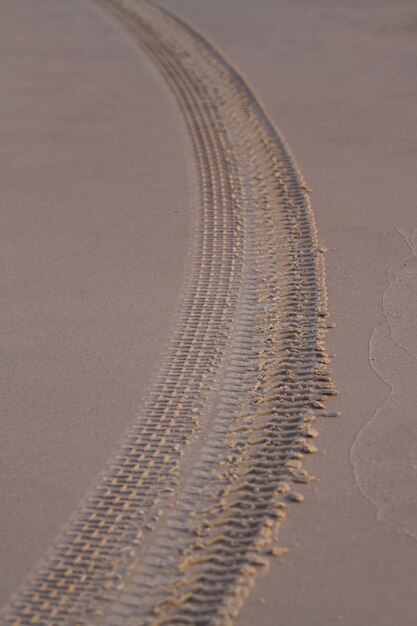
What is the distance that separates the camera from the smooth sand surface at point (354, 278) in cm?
351

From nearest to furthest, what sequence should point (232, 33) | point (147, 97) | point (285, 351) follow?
1. point (285, 351)
2. point (147, 97)
3. point (232, 33)

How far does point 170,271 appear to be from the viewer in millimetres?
6164

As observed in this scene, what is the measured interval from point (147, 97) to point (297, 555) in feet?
22.2

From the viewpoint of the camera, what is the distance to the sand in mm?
3529

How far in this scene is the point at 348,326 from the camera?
17.7 ft

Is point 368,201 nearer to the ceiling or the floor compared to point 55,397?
nearer to the ceiling

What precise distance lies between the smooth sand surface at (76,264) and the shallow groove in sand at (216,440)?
0.49ft

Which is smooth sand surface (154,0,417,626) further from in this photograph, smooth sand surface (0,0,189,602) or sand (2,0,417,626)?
smooth sand surface (0,0,189,602)

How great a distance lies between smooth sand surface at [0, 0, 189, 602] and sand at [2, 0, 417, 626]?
0.09ft

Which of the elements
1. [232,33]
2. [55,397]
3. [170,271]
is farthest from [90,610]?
[232,33]

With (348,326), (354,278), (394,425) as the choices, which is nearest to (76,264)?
(354,278)

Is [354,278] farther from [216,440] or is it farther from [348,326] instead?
[216,440]

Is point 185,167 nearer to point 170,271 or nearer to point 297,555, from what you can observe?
point 170,271

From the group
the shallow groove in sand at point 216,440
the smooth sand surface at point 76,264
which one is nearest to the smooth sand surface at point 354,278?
the shallow groove in sand at point 216,440
